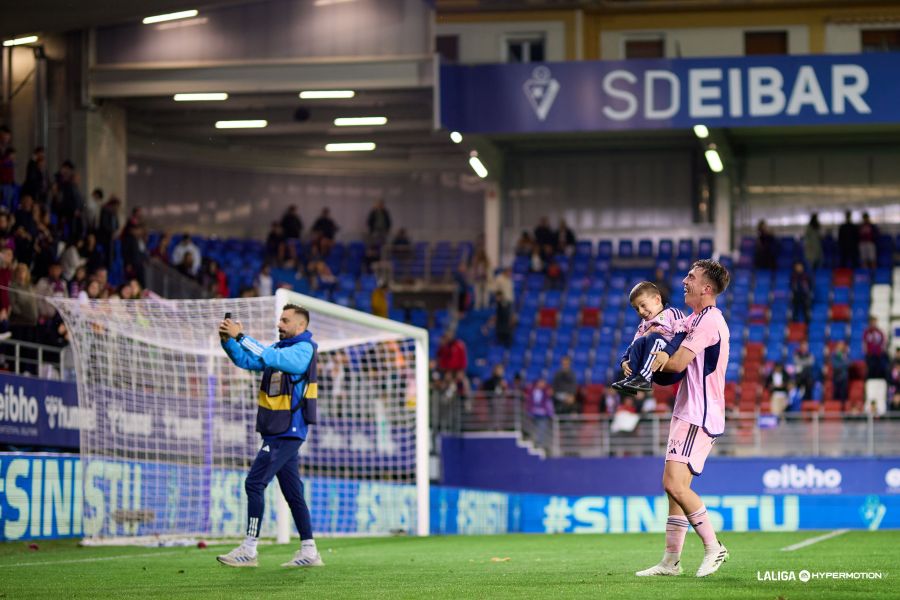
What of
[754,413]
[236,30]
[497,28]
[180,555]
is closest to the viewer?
[180,555]

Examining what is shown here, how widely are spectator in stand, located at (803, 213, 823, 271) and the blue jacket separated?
22.1 m

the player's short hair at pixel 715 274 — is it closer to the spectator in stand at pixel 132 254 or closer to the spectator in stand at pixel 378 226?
the spectator in stand at pixel 132 254

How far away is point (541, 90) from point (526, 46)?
521 cm

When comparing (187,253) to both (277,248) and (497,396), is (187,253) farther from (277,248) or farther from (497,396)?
(497,396)

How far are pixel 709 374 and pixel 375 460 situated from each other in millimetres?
11379

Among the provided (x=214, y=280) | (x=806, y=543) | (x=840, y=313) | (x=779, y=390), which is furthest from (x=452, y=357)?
(x=806, y=543)

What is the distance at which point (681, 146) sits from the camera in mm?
33625

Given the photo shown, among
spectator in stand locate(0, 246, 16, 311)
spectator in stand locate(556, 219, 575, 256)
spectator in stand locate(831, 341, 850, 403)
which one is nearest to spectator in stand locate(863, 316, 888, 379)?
spectator in stand locate(831, 341, 850, 403)

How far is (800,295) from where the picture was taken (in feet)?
95.2

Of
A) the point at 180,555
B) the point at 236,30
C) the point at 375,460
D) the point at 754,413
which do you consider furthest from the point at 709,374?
the point at 236,30

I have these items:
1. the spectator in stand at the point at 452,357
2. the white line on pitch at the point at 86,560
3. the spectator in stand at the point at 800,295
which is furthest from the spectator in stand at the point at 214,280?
the white line on pitch at the point at 86,560

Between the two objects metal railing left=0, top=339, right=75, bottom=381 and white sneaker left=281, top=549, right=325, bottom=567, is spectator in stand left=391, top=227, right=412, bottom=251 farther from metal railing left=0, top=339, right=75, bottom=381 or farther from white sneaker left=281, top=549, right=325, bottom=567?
white sneaker left=281, top=549, right=325, bottom=567

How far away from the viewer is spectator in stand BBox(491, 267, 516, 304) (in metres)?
30.2

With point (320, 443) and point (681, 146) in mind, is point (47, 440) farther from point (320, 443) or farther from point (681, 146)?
point (681, 146)
